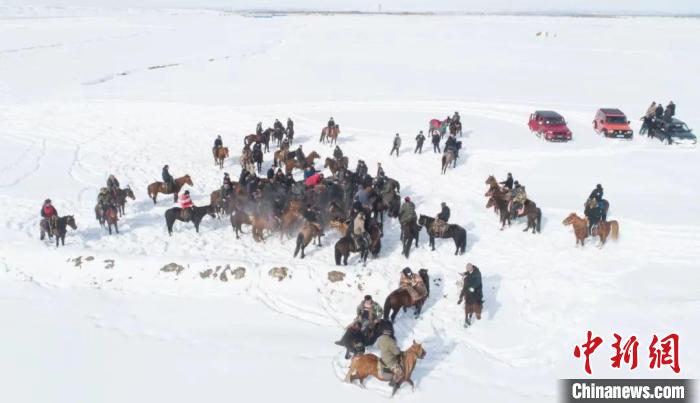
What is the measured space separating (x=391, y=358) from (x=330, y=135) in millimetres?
17012

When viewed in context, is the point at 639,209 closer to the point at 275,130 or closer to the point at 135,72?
the point at 275,130

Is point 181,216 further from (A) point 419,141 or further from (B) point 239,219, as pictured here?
(A) point 419,141

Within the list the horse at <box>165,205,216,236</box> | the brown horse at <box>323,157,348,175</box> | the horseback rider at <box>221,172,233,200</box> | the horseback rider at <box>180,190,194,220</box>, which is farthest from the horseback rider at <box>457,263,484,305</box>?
the brown horse at <box>323,157,348,175</box>

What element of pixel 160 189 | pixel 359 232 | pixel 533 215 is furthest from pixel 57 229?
pixel 533 215

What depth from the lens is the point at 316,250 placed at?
15.4m

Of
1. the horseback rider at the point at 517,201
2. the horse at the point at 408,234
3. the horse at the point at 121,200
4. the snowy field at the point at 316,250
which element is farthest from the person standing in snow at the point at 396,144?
the horse at the point at 121,200

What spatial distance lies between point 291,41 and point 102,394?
54684 mm

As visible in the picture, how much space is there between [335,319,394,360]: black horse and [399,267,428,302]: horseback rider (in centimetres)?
142

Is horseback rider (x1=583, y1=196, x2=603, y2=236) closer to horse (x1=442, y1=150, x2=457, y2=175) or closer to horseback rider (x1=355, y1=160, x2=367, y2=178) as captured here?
horse (x1=442, y1=150, x2=457, y2=175)

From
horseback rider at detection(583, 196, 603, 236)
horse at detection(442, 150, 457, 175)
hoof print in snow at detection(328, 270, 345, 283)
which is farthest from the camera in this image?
horse at detection(442, 150, 457, 175)

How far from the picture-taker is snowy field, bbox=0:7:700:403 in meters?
10.3

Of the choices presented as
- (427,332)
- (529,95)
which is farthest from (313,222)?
(529,95)

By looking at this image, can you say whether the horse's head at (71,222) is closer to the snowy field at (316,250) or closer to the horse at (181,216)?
the snowy field at (316,250)

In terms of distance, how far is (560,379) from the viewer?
10117mm
